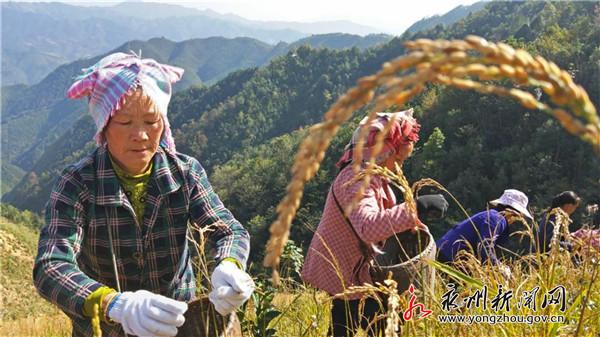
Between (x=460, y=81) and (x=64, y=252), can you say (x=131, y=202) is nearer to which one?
(x=64, y=252)

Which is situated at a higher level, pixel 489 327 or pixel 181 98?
pixel 489 327

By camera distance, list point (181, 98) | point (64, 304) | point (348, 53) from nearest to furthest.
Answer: point (64, 304), point (348, 53), point (181, 98)

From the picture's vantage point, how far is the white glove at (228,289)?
1730mm

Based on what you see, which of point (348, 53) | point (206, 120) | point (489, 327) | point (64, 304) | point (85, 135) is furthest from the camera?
point (85, 135)

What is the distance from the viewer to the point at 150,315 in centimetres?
162

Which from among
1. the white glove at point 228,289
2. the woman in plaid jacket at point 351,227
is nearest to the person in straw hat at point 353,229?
the woman in plaid jacket at point 351,227

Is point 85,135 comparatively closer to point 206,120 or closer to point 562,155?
point 206,120

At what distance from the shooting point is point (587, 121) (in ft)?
1.24

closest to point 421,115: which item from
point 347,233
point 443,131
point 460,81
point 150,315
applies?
point 443,131

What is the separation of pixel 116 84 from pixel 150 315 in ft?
3.30

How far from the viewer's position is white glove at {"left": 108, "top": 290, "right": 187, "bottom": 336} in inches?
64.0

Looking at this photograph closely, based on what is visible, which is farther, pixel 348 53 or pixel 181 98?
pixel 181 98

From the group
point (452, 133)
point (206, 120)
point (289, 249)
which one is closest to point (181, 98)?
point (206, 120)

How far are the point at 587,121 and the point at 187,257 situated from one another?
2344 millimetres
